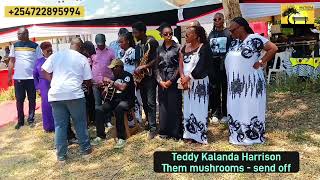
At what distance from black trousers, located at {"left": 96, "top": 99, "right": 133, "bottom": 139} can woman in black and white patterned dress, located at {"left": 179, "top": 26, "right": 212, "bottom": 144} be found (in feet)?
2.93

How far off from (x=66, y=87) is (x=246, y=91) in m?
2.28

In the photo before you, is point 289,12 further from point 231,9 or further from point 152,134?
point 152,134

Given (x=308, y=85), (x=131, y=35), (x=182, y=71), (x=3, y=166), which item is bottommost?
(x=3, y=166)

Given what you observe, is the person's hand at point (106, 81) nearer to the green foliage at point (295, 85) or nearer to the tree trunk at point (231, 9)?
the tree trunk at point (231, 9)

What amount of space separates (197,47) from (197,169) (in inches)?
61.5

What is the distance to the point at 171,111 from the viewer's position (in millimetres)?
6074

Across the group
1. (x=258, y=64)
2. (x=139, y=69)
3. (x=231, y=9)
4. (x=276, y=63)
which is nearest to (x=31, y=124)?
(x=139, y=69)

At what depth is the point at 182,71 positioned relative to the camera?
573 centimetres

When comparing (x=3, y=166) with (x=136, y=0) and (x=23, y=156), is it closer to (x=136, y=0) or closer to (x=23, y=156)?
(x=23, y=156)

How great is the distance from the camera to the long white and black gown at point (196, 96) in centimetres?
558

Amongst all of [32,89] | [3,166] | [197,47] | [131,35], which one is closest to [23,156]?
[3,166]

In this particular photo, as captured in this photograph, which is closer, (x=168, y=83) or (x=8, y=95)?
(x=168, y=83)

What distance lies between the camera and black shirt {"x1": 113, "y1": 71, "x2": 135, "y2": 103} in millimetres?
A: 6258

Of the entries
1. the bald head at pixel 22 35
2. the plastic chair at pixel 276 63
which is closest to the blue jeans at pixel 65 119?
the bald head at pixel 22 35
